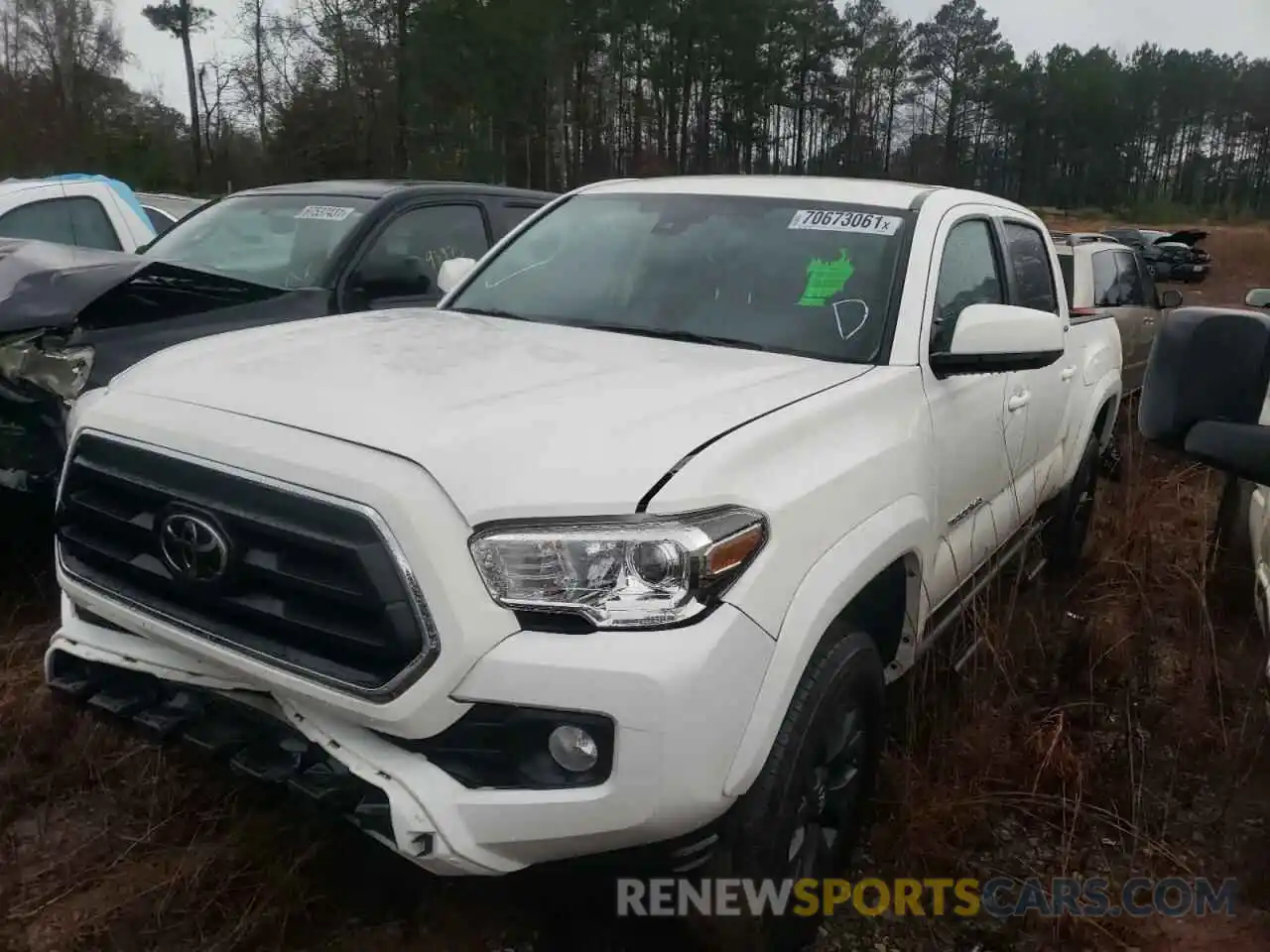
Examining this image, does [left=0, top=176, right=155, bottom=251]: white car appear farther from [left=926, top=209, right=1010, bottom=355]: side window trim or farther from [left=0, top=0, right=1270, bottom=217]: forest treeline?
[left=0, top=0, right=1270, bottom=217]: forest treeline

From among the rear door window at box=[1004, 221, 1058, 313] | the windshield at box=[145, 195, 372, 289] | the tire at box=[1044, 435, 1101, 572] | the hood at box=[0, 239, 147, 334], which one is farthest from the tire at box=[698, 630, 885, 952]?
the windshield at box=[145, 195, 372, 289]

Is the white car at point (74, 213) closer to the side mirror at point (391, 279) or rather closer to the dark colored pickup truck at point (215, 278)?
the dark colored pickup truck at point (215, 278)

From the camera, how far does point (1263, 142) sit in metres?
65.6

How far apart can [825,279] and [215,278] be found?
9.10 ft

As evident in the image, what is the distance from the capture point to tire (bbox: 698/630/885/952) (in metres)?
2.21

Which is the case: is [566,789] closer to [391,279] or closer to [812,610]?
[812,610]

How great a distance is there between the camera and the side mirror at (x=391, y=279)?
5.12 m

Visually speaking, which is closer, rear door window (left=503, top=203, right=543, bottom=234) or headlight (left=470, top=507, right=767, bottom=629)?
headlight (left=470, top=507, right=767, bottom=629)

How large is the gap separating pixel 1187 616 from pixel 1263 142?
74.0 metres

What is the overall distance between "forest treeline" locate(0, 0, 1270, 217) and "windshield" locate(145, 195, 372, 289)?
27.3 meters

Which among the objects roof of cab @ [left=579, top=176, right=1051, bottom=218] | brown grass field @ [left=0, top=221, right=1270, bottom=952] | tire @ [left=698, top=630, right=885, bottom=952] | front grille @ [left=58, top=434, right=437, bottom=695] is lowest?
brown grass field @ [left=0, top=221, right=1270, bottom=952]

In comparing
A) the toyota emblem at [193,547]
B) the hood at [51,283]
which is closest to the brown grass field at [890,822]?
the toyota emblem at [193,547]

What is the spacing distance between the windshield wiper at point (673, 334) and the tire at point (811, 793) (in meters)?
0.96

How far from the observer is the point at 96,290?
13.3 ft
